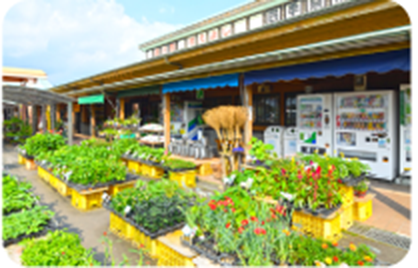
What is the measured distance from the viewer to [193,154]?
→ 9281 mm

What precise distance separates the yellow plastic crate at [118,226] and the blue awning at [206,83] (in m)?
4.32

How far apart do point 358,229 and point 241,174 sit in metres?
2.01

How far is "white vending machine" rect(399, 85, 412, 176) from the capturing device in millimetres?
6344

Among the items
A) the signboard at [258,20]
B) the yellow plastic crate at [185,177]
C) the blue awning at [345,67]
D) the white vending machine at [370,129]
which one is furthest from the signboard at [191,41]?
the yellow plastic crate at [185,177]

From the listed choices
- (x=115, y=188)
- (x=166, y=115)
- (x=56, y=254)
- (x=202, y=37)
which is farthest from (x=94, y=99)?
(x=56, y=254)

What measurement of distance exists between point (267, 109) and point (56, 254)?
9.12 metres

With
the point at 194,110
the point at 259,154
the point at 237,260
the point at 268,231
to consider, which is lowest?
the point at 237,260

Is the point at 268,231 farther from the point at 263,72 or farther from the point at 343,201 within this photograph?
the point at 263,72

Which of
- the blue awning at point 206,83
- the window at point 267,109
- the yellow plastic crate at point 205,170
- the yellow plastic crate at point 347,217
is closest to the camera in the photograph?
the yellow plastic crate at point 347,217

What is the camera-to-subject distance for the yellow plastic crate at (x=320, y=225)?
12.2 ft

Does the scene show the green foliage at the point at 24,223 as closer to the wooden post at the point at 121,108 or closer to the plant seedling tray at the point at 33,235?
the plant seedling tray at the point at 33,235

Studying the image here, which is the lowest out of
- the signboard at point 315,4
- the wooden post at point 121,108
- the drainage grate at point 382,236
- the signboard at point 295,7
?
the drainage grate at point 382,236

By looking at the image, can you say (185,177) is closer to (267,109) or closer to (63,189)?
(63,189)

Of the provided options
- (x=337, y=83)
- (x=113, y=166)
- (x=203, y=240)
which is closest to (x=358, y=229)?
(x=203, y=240)
